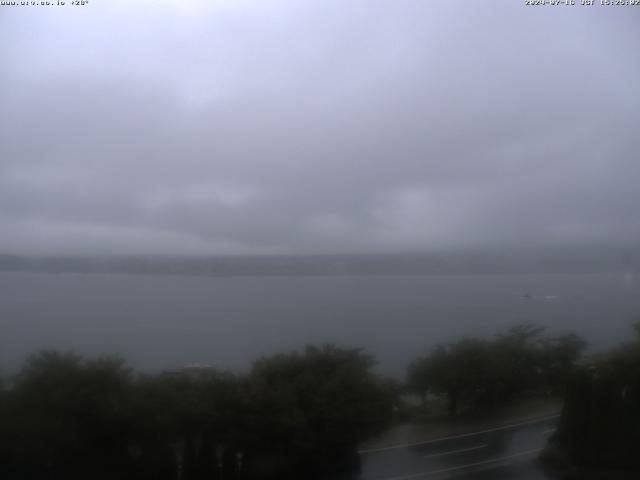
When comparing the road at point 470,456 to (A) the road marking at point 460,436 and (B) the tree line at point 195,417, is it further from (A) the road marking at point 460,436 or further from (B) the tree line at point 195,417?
(B) the tree line at point 195,417

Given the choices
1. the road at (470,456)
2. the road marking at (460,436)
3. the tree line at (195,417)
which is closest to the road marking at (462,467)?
the road at (470,456)

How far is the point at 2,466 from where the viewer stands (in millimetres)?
4762

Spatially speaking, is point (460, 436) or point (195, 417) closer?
point (195, 417)

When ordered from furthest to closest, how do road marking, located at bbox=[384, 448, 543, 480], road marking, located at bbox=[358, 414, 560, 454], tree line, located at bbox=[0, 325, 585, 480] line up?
road marking, located at bbox=[358, 414, 560, 454] < road marking, located at bbox=[384, 448, 543, 480] < tree line, located at bbox=[0, 325, 585, 480]

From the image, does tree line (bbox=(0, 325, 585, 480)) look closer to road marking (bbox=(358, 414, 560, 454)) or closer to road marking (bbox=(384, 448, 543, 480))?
road marking (bbox=(358, 414, 560, 454))

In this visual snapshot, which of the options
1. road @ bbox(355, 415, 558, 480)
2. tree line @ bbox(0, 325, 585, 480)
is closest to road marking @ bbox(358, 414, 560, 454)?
road @ bbox(355, 415, 558, 480)

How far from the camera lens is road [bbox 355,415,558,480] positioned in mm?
5309

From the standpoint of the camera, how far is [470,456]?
549cm

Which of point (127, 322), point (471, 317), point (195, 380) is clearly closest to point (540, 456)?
point (471, 317)

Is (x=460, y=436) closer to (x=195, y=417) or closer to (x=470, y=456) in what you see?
(x=470, y=456)

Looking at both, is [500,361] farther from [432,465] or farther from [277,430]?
[277,430]

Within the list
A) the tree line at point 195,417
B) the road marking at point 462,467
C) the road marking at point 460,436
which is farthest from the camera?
the road marking at point 460,436

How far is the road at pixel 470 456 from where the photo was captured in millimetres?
5309

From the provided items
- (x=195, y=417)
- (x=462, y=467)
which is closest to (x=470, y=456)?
(x=462, y=467)
